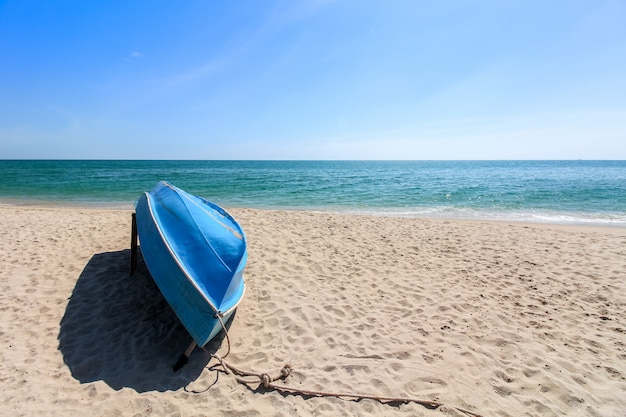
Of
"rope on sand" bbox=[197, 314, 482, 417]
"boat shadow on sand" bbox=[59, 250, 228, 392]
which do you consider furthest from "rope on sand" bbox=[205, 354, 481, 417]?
"boat shadow on sand" bbox=[59, 250, 228, 392]

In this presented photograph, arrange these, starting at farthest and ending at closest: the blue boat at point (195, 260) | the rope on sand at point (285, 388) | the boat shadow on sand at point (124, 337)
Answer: the blue boat at point (195, 260), the boat shadow on sand at point (124, 337), the rope on sand at point (285, 388)

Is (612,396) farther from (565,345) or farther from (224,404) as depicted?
(224,404)

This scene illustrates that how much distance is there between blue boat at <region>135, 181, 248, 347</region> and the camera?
11.8 feet

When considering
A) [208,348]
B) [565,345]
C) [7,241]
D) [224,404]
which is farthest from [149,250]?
[565,345]

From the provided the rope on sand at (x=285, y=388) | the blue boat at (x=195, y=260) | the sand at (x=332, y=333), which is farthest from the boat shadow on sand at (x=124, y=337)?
the blue boat at (x=195, y=260)

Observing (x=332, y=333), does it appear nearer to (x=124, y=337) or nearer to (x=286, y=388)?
(x=286, y=388)

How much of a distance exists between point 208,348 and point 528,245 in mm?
8558

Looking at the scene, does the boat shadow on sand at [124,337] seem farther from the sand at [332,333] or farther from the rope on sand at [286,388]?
the rope on sand at [286,388]

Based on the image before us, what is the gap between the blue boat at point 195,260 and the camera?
360 cm

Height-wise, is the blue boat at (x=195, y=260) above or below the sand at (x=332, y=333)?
above

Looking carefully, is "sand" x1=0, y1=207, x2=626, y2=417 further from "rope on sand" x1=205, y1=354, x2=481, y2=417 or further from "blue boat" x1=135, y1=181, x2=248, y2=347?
"blue boat" x1=135, y1=181, x2=248, y2=347

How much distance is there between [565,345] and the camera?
4.11 m

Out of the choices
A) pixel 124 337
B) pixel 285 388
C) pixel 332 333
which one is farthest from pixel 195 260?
pixel 332 333

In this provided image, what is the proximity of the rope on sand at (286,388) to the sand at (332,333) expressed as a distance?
58 mm
